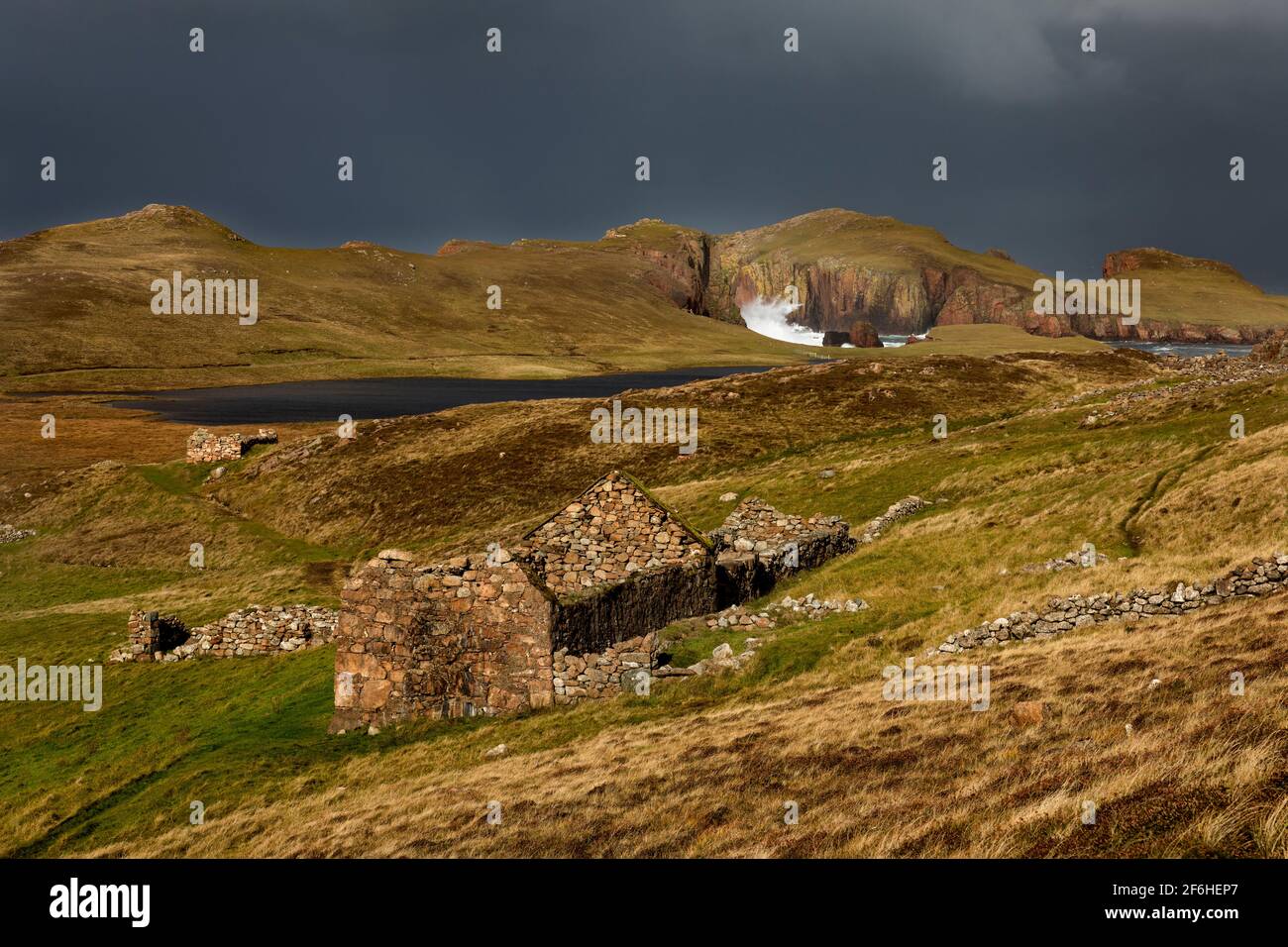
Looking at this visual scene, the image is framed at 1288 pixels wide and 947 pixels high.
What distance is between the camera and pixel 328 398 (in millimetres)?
159000

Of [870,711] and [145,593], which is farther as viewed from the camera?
[145,593]

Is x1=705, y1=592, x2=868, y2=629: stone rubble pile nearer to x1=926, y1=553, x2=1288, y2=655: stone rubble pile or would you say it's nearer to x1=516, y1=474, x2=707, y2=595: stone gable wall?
x1=516, y1=474, x2=707, y2=595: stone gable wall

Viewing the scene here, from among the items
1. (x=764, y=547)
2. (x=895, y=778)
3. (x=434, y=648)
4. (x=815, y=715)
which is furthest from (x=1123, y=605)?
(x=434, y=648)

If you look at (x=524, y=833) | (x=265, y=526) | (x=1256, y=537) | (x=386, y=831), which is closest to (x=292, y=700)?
(x=386, y=831)

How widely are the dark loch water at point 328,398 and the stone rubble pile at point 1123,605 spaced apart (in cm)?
11608

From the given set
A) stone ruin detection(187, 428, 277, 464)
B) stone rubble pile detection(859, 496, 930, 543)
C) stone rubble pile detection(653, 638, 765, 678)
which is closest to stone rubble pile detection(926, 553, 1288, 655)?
stone rubble pile detection(653, 638, 765, 678)

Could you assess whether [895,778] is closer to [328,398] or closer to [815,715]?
[815,715]

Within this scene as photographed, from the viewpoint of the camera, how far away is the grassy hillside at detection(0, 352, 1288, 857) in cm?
1012

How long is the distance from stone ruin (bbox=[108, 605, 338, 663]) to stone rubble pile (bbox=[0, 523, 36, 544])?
31949 mm

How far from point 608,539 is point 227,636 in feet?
55.0

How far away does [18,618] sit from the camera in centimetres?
3872

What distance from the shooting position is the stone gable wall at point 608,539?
2398 centimetres
